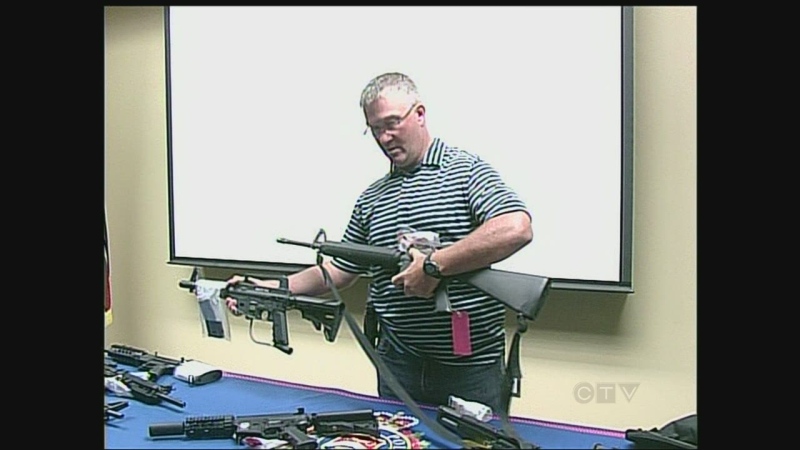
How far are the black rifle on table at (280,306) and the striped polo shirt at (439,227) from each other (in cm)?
11

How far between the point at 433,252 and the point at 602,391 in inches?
16.0

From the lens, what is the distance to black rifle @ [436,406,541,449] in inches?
41.8

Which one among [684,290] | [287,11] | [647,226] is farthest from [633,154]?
[287,11]

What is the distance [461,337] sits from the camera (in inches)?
51.1

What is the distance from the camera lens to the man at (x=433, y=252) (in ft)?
4.08

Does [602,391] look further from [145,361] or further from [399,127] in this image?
[145,361]

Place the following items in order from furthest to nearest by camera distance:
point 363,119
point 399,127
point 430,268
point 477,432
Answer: point 363,119
point 399,127
point 430,268
point 477,432

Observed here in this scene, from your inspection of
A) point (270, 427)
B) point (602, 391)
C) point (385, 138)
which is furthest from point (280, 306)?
point (602, 391)

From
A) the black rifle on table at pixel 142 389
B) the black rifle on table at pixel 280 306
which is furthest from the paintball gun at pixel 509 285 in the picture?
the black rifle on table at pixel 142 389

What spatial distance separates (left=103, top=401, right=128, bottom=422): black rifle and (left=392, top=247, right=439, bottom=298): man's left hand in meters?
0.52

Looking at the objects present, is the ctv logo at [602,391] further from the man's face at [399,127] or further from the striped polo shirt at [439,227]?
the man's face at [399,127]

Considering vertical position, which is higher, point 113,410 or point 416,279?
point 416,279

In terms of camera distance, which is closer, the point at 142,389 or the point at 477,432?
the point at 477,432

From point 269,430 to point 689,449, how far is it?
62 cm
